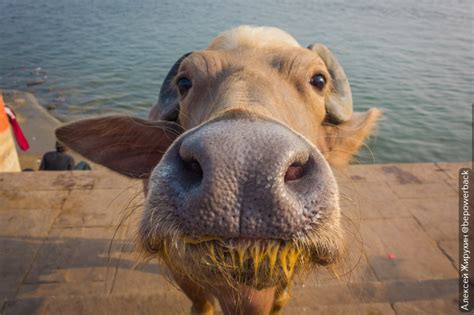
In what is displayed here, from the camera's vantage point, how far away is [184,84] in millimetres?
A: 3420

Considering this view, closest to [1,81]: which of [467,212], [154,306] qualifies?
[154,306]

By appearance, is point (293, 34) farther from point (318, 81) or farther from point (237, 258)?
point (237, 258)

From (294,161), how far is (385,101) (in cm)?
1628

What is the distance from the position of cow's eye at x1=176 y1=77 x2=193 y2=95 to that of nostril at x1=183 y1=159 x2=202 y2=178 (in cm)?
176

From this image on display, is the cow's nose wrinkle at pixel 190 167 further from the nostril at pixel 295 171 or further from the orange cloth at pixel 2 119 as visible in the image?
the orange cloth at pixel 2 119

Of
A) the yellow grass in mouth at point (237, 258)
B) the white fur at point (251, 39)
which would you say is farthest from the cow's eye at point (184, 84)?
the yellow grass in mouth at point (237, 258)

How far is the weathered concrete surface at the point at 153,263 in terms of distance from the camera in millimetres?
3785

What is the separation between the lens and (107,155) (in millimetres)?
3752

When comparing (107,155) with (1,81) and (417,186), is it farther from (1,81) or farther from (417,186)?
(1,81)

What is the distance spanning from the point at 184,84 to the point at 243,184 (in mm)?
2051

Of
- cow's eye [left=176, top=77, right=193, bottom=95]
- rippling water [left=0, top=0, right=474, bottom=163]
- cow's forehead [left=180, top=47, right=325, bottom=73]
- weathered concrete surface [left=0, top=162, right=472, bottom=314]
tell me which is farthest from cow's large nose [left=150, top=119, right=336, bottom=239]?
rippling water [left=0, top=0, right=474, bottom=163]

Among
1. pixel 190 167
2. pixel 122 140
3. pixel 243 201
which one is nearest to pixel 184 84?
pixel 122 140

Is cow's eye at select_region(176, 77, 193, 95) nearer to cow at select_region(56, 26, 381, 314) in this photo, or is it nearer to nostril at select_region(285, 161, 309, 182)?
cow at select_region(56, 26, 381, 314)

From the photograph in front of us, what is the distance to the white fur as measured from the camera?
380 centimetres
